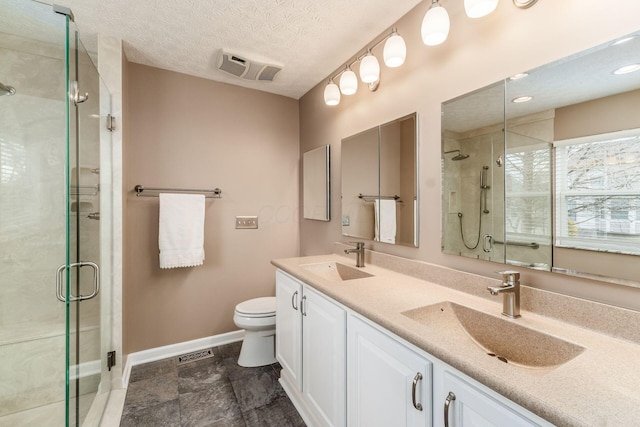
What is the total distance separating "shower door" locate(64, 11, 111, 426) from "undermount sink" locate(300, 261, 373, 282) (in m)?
1.22

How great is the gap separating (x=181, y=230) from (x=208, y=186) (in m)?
0.45

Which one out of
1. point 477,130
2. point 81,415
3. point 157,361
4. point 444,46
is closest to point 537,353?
point 477,130

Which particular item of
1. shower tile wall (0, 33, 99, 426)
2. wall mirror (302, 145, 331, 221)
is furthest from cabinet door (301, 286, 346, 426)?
shower tile wall (0, 33, 99, 426)

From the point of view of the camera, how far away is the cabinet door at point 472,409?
650 millimetres

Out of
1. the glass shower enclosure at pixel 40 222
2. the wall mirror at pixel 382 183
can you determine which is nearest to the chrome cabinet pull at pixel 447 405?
the wall mirror at pixel 382 183

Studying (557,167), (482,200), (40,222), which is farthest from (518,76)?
(40,222)

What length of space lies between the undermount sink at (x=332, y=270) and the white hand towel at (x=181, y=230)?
3.32 ft

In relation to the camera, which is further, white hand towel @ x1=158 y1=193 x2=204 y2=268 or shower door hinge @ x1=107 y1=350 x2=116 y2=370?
white hand towel @ x1=158 y1=193 x2=204 y2=268

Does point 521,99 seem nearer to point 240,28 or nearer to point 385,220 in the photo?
point 385,220

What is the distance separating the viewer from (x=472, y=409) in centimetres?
73

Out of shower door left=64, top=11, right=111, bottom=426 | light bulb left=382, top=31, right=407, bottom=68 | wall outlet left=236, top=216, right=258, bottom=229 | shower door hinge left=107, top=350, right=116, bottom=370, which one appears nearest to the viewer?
shower door left=64, top=11, right=111, bottom=426

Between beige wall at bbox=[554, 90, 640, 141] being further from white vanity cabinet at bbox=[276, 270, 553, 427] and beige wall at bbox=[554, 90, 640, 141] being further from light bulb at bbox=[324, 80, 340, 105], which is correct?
light bulb at bbox=[324, 80, 340, 105]

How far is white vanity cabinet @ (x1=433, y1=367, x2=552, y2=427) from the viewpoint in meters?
0.64

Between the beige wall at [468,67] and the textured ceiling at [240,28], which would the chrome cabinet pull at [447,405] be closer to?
the beige wall at [468,67]
